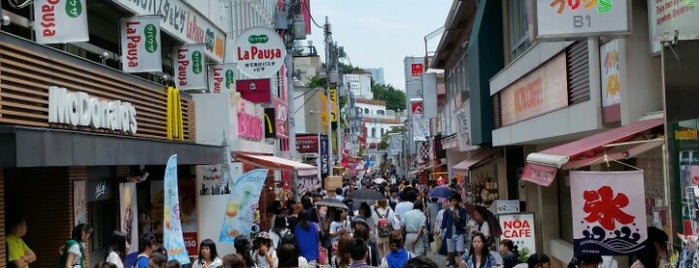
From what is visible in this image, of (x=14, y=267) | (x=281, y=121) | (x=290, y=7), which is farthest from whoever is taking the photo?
(x=281, y=121)

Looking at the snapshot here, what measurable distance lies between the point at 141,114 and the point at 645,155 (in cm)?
798

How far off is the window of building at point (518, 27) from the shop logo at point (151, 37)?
7229 mm

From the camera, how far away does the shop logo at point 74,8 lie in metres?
11.2

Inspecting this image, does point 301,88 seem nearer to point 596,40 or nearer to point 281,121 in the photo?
point 281,121

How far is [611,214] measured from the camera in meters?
9.02

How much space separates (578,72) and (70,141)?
7.23 m

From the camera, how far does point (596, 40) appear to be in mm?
12078

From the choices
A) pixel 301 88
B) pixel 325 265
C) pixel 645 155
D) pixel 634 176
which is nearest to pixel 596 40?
pixel 645 155

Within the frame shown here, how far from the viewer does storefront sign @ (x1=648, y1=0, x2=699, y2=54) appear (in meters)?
9.04

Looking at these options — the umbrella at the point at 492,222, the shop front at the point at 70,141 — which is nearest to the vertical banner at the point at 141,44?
the shop front at the point at 70,141

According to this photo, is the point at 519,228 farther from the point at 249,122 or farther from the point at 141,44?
the point at 249,122

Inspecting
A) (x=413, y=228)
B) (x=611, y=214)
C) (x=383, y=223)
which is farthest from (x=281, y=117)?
(x=611, y=214)

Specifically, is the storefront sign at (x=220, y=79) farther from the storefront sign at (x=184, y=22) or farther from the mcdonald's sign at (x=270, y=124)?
the mcdonald's sign at (x=270, y=124)

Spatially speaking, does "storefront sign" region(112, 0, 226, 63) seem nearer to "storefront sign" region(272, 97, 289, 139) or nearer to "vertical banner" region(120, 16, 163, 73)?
"vertical banner" region(120, 16, 163, 73)
